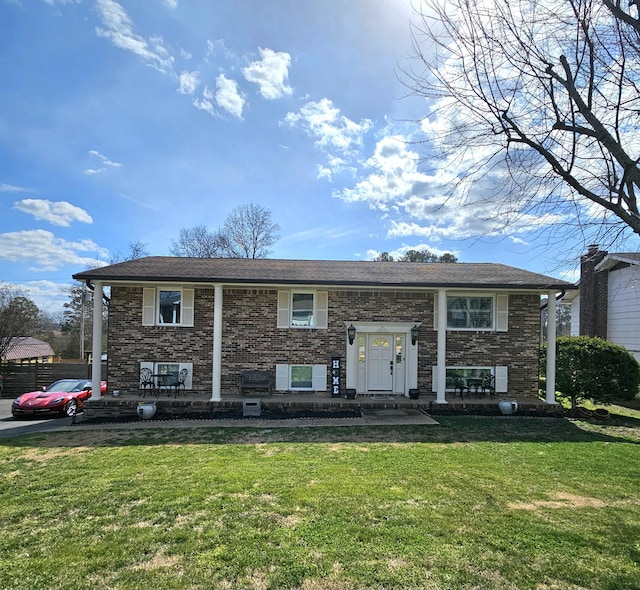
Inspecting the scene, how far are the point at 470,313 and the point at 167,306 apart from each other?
9563 mm

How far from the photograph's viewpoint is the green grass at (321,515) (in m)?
3.07

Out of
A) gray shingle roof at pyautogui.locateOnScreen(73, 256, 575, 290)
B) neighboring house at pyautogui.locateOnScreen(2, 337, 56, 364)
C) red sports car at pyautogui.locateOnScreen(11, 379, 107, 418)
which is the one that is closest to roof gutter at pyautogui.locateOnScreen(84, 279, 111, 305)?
gray shingle roof at pyautogui.locateOnScreen(73, 256, 575, 290)

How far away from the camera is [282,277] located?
1117cm

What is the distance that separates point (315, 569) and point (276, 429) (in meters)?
5.65

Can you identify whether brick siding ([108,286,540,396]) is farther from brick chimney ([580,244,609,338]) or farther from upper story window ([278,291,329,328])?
brick chimney ([580,244,609,338])

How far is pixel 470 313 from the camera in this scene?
1200cm

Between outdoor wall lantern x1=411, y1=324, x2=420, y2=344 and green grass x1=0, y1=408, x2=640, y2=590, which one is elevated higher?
outdoor wall lantern x1=411, y1=324, x2=420, y2=344

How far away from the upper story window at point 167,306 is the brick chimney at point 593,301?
633 inches

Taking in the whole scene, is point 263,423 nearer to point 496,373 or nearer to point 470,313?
point 470,313

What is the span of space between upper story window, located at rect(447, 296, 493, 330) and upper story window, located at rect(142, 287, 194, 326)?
26.9 feet

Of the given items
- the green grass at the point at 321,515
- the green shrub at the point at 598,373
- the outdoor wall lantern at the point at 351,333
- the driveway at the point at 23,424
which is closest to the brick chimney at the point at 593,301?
the green shrub at the point at 598,373

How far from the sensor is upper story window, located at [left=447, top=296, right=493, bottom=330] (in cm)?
1197

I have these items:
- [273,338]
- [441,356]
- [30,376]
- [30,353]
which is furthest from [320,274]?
[30,353]

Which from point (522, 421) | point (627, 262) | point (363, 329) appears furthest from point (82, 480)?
point (627, 262)
